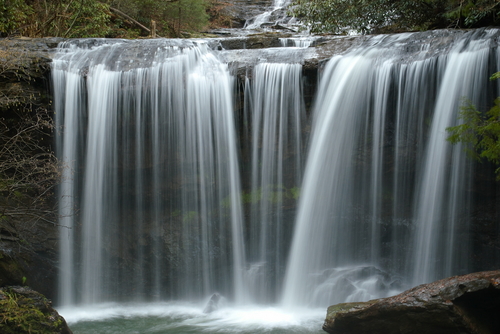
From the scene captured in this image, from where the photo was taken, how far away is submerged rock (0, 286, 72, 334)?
5762mm

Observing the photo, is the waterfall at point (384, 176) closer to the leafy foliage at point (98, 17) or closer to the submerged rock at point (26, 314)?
the submerged rock at point (26, 314)

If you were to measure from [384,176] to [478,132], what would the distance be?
7.12 feet

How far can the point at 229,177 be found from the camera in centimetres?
944

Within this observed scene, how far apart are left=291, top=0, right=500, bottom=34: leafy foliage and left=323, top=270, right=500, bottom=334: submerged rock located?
23.7ft

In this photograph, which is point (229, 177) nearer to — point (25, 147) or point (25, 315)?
point (25, 147)

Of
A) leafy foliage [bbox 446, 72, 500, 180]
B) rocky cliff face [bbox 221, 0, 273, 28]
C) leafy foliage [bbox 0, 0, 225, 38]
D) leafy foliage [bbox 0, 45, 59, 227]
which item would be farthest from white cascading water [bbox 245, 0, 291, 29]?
leafy foliage [bbox 446, 72, 500, 180]

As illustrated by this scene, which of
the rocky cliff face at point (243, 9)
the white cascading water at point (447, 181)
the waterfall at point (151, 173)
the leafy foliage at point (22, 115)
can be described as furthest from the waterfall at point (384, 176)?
the rocky cliff face at point (243, 9)

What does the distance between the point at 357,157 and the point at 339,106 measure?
3.55 ft

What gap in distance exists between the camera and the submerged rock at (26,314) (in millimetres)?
5762

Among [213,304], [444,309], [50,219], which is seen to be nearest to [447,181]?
[444,309]

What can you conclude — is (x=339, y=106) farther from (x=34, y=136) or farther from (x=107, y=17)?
(x=107, y=17)

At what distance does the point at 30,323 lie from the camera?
5.92 m

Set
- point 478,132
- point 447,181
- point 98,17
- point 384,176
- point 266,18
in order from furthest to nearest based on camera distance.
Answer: point 266,18 → point 98,17 → point 384,176 → point 447,181 → point 478,132

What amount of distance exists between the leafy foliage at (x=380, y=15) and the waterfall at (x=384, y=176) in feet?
11.6
